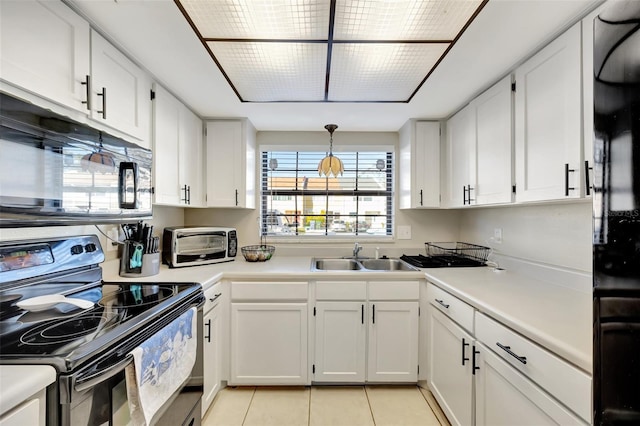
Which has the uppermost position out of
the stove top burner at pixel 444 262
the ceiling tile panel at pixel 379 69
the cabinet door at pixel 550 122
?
the ceiling tile panel at pixel 379 69

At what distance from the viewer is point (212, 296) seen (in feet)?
6.00

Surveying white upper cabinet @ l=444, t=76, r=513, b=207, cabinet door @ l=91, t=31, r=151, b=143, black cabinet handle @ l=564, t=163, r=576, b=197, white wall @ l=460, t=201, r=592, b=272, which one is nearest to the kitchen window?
white upper cabinet @ l=444, t=76, r=513, b=207

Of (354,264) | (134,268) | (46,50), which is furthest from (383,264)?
(46,50)

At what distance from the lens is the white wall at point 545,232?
59.1 inches

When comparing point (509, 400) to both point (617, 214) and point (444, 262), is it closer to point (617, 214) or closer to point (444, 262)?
point (617, 214)

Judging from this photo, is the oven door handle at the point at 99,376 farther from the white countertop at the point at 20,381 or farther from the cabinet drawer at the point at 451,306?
the cabinet drawer at the point at 451,306

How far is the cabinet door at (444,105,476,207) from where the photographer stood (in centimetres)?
205

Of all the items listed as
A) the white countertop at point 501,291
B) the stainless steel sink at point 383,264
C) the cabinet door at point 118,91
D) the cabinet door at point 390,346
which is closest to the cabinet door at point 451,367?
the cabinet door at point 390,346

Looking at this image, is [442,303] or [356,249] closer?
[442,303]

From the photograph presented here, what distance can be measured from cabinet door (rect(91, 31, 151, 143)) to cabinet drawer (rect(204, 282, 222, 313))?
1.03 metres

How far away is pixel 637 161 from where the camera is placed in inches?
19.8

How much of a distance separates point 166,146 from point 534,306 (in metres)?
2.33

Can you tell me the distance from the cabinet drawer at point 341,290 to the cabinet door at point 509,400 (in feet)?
2.79

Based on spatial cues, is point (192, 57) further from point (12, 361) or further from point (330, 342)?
point (330, 342)
